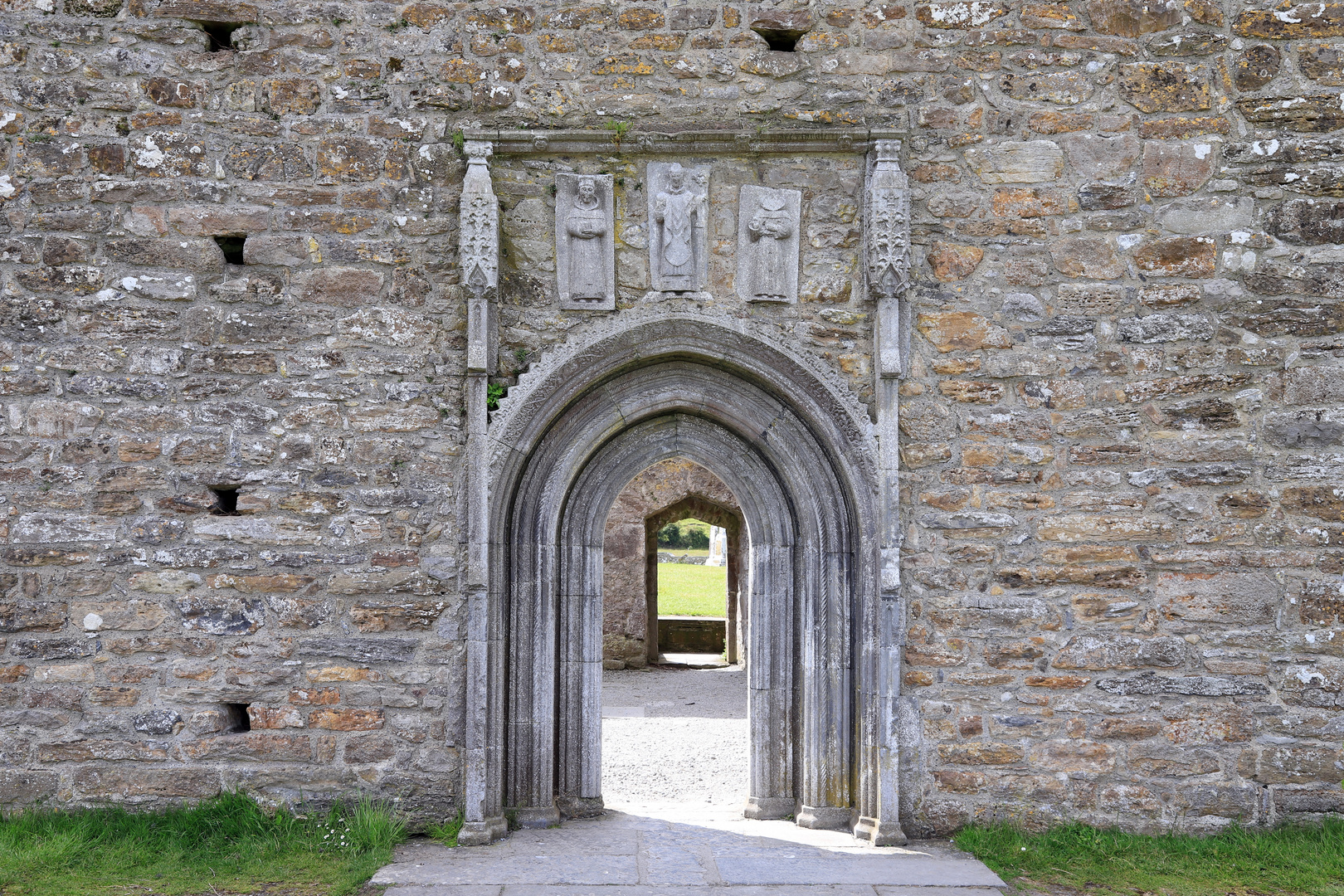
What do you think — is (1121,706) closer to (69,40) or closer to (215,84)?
(215,84)

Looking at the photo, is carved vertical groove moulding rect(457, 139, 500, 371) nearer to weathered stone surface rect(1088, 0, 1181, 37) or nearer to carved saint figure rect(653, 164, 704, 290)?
carved saint figure rect(653, 164, 704, 290)

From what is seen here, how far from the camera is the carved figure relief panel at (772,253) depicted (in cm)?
461

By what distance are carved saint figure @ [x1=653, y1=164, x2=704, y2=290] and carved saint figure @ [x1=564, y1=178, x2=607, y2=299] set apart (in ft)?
0.96

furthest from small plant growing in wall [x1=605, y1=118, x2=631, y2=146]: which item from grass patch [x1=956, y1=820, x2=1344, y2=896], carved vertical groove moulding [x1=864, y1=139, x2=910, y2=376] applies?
grass patch [x1=956, y1=820, x2=1344, y2=896]

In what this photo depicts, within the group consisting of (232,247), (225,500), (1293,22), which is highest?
(1293,22)

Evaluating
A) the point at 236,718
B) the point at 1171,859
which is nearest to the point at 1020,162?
the point at 1171,859

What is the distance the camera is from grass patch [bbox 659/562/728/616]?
1586 cm

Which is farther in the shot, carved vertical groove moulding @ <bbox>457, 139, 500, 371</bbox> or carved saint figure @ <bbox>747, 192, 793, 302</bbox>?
carved saint figure @ <bbox>747, 192, 793, 302</bbox>

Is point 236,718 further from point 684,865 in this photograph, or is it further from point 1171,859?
point 1171,859

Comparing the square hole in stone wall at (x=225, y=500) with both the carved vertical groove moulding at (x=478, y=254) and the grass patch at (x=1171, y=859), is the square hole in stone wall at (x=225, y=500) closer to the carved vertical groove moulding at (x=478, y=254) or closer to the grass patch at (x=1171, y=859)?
the carved vertical groove moulding at (x=478, y=254)

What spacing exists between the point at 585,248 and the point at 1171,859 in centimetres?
387

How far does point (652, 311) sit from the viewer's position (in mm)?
4609

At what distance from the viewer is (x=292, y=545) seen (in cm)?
453

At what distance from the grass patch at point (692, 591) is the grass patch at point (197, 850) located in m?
8.88
